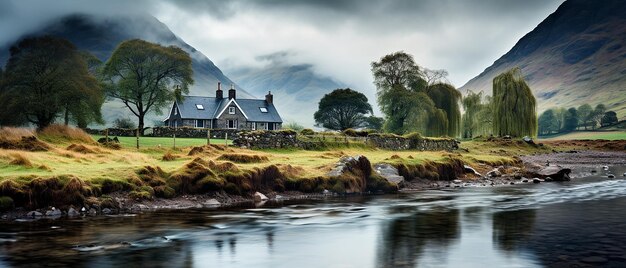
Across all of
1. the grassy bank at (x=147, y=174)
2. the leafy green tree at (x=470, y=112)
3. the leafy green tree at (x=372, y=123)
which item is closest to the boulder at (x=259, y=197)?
the grassy bank at (x=147, y=174)

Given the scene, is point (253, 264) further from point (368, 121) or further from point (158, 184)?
point (368, 121)

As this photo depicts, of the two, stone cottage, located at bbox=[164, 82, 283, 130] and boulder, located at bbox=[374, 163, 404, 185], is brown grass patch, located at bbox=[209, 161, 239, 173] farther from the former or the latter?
stone cottage, located at bbox=[164, 82, 283, 130]

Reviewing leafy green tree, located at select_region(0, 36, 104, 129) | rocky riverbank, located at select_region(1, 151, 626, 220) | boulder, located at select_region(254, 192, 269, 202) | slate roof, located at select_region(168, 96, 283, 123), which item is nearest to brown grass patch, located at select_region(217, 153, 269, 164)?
rocky riverbank, located at select_region(1, 151, 626, 220)

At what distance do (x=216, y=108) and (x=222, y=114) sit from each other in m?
4.37

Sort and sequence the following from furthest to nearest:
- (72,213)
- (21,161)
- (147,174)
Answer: (147,174), (21,161), (72,213)

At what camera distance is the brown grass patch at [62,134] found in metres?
40.7

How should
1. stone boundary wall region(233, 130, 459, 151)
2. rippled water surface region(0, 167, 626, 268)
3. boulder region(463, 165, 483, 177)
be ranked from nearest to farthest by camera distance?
rippled water surface region(0, 167, 626, 268) < boulder region(463, 165, 483, 177) < stone boundary wall region(233, 130, 459, 151)

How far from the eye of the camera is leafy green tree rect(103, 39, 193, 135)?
96.6m

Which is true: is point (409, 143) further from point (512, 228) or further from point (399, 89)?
point (512, 228)

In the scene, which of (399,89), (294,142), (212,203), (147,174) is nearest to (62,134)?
(147,174)

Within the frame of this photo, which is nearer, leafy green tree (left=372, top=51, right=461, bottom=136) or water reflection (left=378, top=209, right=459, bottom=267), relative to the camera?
water reflection (left=378, top=209, right=459, bottom=267)

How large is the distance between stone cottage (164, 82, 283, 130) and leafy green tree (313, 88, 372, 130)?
42.3 feet

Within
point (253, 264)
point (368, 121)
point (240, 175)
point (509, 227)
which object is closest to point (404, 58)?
point (368, 121)

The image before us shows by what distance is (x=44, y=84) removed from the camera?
4891cm
